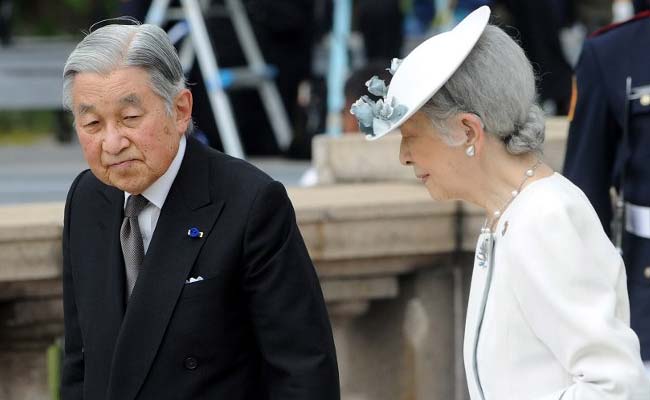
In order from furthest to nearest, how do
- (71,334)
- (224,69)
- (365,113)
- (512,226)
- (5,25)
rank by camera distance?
(5,25), (224,69), (71,334), (365,113), (512,226)

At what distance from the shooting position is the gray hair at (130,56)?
121 inches

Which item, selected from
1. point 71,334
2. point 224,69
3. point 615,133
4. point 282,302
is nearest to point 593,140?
point 615,133

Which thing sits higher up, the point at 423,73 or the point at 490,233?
the point at 423,73

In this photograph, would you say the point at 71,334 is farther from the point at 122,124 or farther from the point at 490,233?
the point at 490,233

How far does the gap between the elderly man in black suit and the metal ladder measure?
4248 millimetres

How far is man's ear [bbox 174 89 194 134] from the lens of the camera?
3.16 meters

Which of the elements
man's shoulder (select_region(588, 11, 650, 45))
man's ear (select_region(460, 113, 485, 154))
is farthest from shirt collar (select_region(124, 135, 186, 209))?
man's shoulder (select_region(588, 11, 650, 45))

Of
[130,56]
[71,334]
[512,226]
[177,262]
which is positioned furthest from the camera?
[71,334]

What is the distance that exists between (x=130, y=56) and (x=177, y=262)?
0.43 metres

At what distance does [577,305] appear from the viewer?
256 cm

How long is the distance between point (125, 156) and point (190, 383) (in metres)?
0.48

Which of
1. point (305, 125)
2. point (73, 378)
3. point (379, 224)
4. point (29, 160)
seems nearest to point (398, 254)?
point (379, 224)

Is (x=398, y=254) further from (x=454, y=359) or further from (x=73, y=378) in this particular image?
(x=73, y=378)

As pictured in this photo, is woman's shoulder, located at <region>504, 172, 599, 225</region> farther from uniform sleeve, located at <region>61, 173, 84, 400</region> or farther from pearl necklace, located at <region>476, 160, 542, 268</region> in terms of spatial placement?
uniform sleeve, located at <region>61, 173, 84, 400</region>
